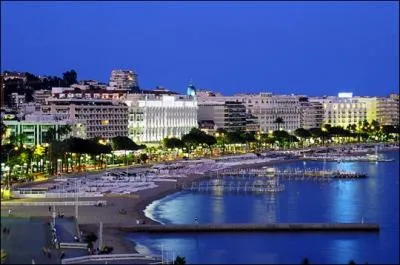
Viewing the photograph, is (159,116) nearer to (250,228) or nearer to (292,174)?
(292,174)

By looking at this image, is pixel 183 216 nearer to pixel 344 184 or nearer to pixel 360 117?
pixel 344 184

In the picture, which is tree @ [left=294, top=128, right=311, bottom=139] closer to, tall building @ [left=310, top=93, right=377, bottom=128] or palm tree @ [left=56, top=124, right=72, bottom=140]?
tall building @ [left=310, top=93, right=377, bottom=128]

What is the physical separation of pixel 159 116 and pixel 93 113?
1203cm

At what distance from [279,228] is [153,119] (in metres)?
47.6

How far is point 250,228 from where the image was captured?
26188 millimetres

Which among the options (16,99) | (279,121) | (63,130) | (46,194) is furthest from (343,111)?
(46,194)

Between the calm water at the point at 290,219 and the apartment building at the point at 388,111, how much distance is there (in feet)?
238

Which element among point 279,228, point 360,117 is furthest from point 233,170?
point 360,117

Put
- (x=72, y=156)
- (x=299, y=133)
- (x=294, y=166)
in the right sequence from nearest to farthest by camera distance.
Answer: (x=72, y=156), (x=294, y=166), (x=299, y=133)

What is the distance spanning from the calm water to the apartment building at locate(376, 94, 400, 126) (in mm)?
72536

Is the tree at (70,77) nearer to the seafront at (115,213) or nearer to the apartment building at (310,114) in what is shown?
the apartment building at (310,114)

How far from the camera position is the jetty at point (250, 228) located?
26.0 m

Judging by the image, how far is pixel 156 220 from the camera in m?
28.8

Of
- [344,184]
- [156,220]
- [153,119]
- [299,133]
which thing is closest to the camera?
[156,220]
